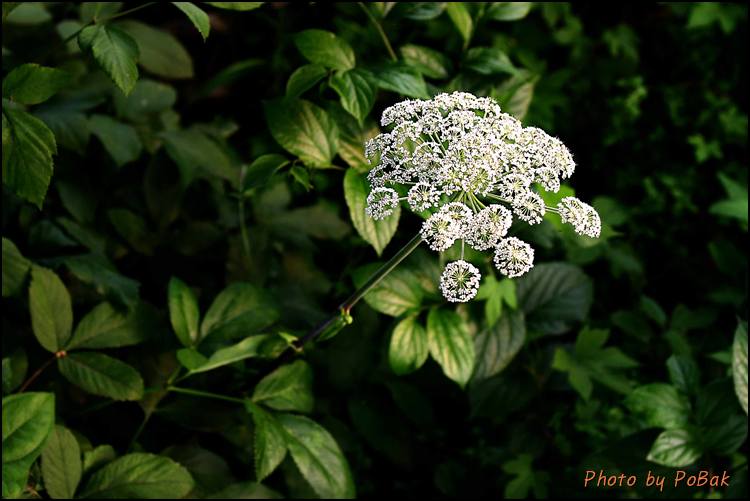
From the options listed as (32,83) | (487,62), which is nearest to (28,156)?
(32,83)

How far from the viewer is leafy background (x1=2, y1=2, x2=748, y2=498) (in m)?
1.93

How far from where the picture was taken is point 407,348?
200cm

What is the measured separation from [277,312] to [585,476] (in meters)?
1.05

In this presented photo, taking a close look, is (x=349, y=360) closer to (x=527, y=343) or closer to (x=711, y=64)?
(x=527, y=343)

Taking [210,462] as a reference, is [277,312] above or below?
above

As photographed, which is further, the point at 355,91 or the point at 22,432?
the point at 355,91

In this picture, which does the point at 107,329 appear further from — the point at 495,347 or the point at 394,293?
the point at 495,347

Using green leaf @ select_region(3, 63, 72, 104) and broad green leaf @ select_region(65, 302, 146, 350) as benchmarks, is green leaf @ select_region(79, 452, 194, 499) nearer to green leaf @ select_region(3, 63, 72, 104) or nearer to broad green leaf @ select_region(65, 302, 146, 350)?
broad green leaf @ select_region(65, 302, 146, 350)

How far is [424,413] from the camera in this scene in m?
2.57

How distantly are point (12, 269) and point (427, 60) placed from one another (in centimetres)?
127

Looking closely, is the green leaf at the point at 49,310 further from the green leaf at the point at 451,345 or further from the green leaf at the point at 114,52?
the green leaf at the point at 451,345

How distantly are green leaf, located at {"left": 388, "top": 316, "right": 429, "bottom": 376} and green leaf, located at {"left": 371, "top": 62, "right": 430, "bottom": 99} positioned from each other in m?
0.58

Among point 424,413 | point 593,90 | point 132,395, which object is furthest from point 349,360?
point 593,90

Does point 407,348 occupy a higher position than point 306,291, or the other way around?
point 407,348
